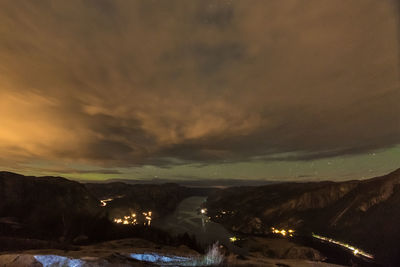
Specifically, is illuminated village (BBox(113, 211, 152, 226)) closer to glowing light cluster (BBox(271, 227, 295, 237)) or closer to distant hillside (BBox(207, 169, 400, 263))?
distant hillside (BBox(207, 169, 400, 263))

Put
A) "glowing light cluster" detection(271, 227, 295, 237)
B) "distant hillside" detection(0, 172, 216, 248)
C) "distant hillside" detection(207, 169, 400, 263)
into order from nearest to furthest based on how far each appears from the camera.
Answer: "distant hillside" detection(0, 172, 216, 248) < "distant hillside" detection(207, 169, 400, 263) < "glowing light cluster" detection(271, 227, 295, 237)

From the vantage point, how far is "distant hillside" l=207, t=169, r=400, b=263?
90.9m

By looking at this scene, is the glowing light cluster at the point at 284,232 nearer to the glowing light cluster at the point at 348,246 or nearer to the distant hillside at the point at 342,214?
the distant hillside at the point at 342,214

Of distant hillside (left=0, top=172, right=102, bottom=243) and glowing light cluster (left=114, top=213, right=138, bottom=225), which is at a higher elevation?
distant hillside (left=0, top=172, right=102, bottom=243)

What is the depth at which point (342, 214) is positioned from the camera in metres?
124

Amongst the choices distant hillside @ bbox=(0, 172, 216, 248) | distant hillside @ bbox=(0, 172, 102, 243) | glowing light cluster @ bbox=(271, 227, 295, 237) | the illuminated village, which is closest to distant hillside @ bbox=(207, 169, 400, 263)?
glowing light cluster @ bbox=(271, 227, 295, 237)

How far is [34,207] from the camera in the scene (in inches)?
3253

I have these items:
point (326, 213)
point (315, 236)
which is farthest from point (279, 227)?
point (326, 213)

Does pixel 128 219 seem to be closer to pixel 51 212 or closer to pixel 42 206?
pixel 51 212

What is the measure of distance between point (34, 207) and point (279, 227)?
464 ft

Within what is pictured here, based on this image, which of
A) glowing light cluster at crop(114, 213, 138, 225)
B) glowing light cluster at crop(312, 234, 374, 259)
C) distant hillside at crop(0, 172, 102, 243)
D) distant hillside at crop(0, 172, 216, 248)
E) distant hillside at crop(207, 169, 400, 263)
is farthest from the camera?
glowing light cluster at crop(114, 213, 138, 225)

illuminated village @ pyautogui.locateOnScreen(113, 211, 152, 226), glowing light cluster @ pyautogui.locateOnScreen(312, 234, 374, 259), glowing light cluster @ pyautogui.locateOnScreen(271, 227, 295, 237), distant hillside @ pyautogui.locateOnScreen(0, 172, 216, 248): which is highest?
distant hillside @ pyautogui.locateOnScreen(0, 172, 216, 248)

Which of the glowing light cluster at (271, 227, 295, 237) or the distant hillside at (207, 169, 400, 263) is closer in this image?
the distant hillside at (207, 169, 400, 263)

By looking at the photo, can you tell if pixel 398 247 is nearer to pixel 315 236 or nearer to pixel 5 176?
pixel 315 236
